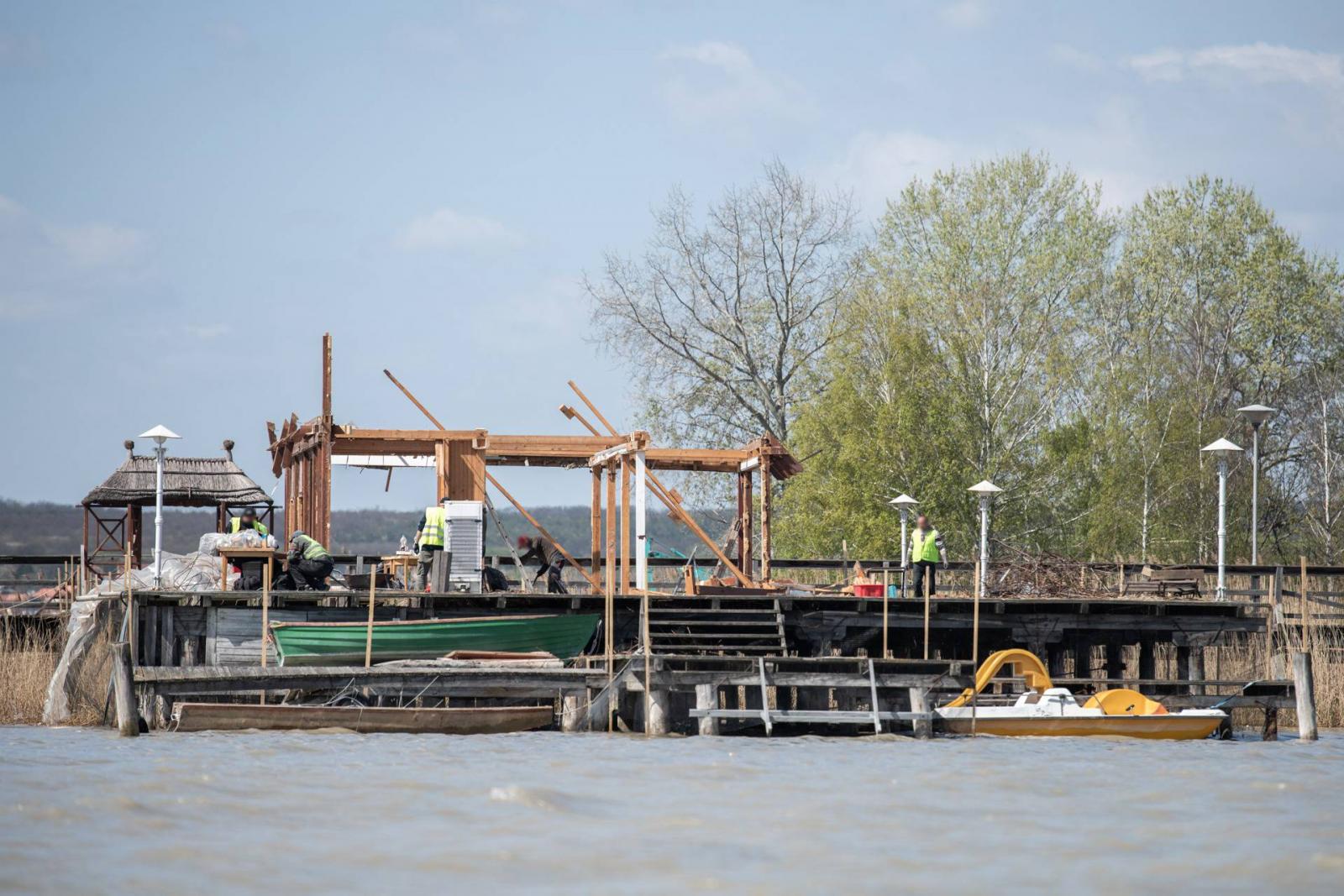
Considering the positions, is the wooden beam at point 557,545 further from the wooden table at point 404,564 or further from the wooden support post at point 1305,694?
the wooden support post at point 1305,694

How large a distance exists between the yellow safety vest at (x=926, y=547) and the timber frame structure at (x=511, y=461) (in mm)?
2686

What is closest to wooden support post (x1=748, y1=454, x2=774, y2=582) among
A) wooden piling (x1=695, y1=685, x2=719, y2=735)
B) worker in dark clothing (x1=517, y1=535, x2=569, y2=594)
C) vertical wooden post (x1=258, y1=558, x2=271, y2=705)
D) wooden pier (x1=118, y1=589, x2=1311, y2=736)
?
wooden pier (x1=118, y1=589, x2=1311, y2=736)

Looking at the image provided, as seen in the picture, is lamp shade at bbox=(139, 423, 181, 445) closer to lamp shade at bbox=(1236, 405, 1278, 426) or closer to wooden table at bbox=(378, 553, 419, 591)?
wooden table at bbox=(378, 553, 419, 591)

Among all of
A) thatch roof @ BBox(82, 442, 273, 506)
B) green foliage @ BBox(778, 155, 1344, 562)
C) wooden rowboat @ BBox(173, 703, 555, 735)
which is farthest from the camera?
green foliage @ BBox(778, 155, 1344, 562)

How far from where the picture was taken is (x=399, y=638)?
22.9 metres

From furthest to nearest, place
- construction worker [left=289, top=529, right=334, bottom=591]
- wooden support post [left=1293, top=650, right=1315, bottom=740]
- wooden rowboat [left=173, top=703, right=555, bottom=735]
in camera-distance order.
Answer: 1. construction worker [left=289, top=529, right=334, bottom=591]
2. wooden support post [left=1293, top=650, right=1315, bottom=740]
3. wooden rowboat [left=173, top=703, right=555, bottom=735]

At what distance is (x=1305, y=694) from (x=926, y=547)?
19.3 feet

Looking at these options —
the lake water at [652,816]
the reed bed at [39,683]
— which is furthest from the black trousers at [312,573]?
the lake water at [652,816]

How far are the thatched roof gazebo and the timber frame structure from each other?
3585 millimetres

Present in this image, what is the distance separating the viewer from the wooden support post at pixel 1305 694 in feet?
70.4

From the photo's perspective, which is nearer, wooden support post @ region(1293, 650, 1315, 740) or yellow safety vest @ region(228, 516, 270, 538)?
wooden support post @ region(1293, 650, 1315, 740)

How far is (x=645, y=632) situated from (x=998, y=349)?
18675 mm

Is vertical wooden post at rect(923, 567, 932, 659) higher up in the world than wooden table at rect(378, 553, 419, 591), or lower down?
lower down

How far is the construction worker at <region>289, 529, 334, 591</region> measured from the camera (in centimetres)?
2383
